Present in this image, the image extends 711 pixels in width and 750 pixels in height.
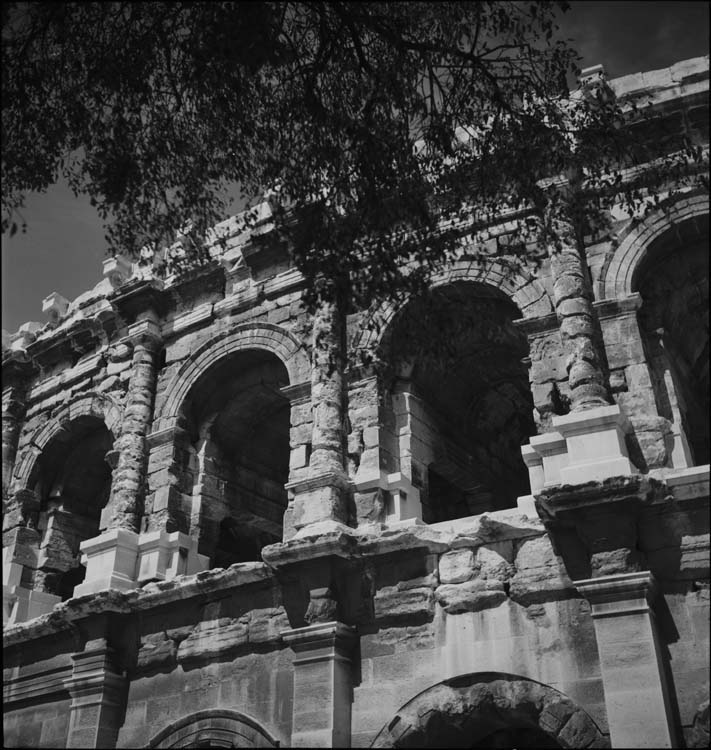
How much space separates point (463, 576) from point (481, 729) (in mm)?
1324

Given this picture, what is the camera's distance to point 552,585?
26.1ft

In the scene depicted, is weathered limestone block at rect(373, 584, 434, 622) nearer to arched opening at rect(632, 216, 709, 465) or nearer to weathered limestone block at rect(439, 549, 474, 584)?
weathered limestone block at rect(439, 549, 474, 584)

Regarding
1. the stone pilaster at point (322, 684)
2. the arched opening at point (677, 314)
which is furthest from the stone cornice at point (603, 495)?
the stone pilaster at point (322, 684)

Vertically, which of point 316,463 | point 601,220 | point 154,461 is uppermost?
point 601,220

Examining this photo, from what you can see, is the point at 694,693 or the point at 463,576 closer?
the point at 694,693

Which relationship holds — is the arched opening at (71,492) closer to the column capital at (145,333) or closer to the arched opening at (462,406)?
the column capital at (145,333)

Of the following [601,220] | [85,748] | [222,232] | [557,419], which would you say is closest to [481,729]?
[557,419]

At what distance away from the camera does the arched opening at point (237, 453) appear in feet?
37.3

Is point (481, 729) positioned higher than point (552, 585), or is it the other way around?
point (552, 585)

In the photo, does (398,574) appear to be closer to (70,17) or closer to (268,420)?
(268,420)

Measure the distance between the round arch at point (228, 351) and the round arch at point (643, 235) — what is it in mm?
3547

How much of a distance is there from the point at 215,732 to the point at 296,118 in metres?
5.87

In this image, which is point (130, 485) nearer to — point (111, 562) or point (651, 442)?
point (111, 562)

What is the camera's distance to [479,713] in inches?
309
